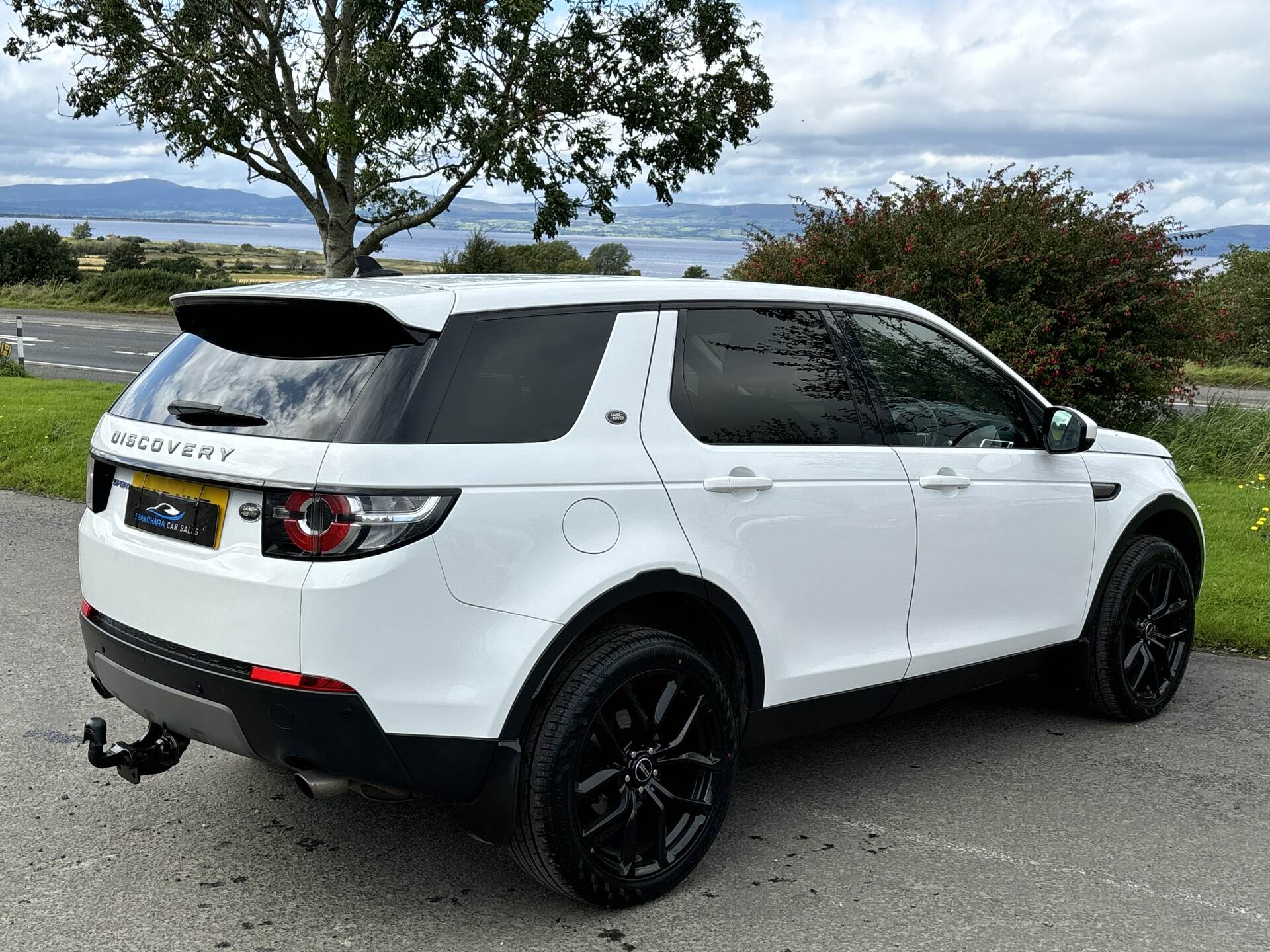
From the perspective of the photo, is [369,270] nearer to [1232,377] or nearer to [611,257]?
[1232,377]

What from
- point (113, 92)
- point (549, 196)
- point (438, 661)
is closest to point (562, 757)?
point (438, 661)

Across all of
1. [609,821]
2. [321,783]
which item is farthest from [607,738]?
[321,783]

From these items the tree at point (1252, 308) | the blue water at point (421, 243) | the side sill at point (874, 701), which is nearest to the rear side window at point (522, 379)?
the side sill at point (874, 701)

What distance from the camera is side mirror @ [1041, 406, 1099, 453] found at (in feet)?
15.1

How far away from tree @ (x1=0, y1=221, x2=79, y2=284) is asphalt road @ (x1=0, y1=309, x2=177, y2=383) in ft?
24.1

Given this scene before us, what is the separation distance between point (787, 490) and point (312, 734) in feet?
5.06

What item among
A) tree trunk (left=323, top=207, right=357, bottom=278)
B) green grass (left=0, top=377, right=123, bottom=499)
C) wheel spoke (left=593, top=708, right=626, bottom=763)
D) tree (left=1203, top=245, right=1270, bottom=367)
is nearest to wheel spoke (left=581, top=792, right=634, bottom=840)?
wheel spoke (left=593, top=708, right=626, bottom=763)

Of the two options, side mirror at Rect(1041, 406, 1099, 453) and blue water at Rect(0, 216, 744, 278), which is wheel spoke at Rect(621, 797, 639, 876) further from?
blue water at Rect(0, 216, 744, 278)

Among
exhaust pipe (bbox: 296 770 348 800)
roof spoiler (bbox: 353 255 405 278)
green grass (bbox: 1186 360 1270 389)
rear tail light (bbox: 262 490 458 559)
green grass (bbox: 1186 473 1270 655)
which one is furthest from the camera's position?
green grass (bbox: 1186 360 1270 389)

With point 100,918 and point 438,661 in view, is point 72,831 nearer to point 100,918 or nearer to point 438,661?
point 100,918

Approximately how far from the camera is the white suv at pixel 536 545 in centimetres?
299

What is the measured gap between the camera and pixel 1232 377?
2522 centimetres

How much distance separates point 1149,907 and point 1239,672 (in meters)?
2.90

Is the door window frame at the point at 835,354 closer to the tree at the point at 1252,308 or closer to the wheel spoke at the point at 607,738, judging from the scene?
the wheel spoke at the point at 607,738
